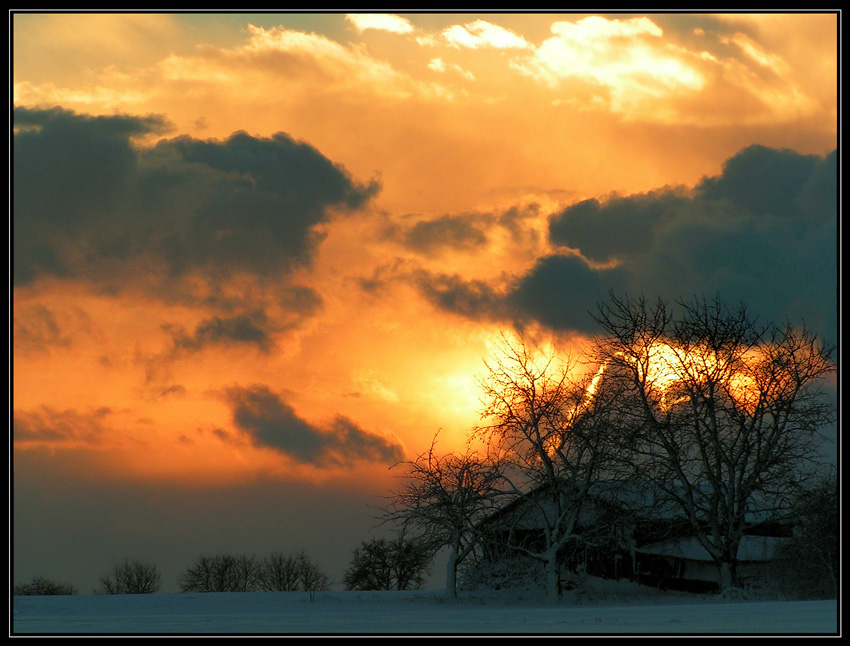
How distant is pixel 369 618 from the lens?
21.1 m

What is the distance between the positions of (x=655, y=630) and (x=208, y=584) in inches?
2388

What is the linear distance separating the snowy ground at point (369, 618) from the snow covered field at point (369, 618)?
21 mm

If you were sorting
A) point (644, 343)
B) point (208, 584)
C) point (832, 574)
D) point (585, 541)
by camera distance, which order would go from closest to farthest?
point (832, 574) < point (585, 541) < point (644, 343) < point (208, 584)

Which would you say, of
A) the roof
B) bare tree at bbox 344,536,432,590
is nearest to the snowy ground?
the roof

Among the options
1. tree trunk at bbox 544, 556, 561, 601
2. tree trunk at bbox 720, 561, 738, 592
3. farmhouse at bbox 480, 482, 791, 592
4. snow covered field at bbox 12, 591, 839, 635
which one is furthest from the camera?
farmhouse at bbox 480, 482, 791, 592

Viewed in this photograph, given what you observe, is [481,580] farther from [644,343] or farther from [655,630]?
[655,630]

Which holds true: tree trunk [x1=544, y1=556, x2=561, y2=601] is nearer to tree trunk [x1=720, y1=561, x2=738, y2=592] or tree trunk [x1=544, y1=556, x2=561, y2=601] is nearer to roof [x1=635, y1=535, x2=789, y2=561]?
roof [x1=635, y1=535, x2=789, y2=561]

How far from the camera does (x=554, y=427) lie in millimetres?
32594

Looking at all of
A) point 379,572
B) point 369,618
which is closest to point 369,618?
point 369,618

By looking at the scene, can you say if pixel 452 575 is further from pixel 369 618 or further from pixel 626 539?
pixel 369 618

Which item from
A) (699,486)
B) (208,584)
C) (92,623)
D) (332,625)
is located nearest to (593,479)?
(699,486)

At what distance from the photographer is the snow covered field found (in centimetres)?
1617

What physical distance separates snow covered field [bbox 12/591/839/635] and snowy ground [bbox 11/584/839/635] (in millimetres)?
21

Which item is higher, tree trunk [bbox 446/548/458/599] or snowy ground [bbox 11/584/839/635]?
snowy ground [bbox 11/584/839/635]
